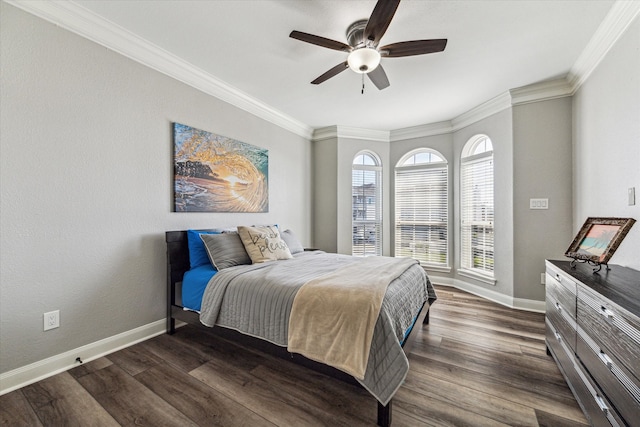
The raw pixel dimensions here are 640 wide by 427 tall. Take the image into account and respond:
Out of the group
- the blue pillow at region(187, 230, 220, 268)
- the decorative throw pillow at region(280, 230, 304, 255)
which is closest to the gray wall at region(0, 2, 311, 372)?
the blue pillow at region(187, 230, 220, 268)

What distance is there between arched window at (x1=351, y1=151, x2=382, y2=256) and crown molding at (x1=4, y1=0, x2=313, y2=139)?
82.9 inches

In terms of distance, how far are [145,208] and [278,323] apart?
66.0 inches

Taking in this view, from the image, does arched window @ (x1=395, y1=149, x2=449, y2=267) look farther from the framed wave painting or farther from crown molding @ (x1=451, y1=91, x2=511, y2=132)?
the framed wave painting

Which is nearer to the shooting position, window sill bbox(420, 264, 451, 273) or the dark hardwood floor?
the dark hardwood floor

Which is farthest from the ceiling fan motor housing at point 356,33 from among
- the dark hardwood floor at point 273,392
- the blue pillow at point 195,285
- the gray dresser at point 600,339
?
the dark hardwood floor at point 273,392

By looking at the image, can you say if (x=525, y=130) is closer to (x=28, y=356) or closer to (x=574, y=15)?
(x=574, y=15)

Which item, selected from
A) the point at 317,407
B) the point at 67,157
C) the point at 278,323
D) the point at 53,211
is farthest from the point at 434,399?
the point at 67,157

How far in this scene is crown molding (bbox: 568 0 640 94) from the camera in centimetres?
186

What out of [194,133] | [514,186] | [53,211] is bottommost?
[53,211]

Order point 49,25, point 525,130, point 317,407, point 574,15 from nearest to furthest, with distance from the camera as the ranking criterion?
point 317,407, point 49,25, point 574,15, point 525,130

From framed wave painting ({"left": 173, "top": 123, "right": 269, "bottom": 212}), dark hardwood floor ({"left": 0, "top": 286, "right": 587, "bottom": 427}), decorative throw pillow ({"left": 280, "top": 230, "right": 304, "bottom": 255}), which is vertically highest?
framed wave painting ({"left": 173, "top": 123, "right": 269, "bottom": 212})

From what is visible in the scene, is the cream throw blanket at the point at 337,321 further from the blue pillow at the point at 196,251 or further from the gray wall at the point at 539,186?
the gray wall at the point at 539,186

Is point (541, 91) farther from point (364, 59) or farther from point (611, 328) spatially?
point (611, 328)

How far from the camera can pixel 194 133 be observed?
280cm
